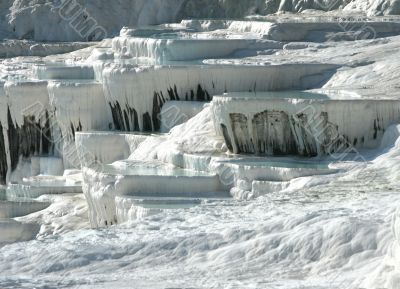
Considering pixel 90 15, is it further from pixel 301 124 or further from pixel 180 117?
pixel 301 124

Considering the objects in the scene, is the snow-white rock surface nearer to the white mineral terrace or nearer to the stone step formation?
the white mineral terrace

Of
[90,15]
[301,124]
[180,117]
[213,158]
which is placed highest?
[301,124]

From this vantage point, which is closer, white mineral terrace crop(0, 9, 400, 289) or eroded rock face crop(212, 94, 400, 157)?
white mineral terrace crop(0, 9, 400, 289)

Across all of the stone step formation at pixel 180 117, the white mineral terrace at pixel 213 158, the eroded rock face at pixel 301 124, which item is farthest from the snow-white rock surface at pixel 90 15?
the eroded rock face at pixel 301 124

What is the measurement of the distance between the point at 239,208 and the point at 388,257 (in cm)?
327

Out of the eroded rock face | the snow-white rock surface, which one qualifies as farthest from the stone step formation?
the snow-white rock surface

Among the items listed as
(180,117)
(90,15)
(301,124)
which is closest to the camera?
(301,124)

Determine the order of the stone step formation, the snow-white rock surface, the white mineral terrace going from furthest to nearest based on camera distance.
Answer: the snow-white rock surface, the stone step formation, the white mineral terrace

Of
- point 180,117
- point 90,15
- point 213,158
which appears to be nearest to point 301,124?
point 213,158

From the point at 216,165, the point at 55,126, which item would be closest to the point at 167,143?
the point at 216,165

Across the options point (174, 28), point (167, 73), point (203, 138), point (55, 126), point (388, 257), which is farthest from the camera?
point (174, 28)

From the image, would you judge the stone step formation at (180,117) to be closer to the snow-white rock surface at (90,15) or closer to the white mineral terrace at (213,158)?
the white mineral terrace at (213,158)

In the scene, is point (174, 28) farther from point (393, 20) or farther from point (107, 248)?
point (107, 248)

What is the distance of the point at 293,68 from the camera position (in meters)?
20.3
